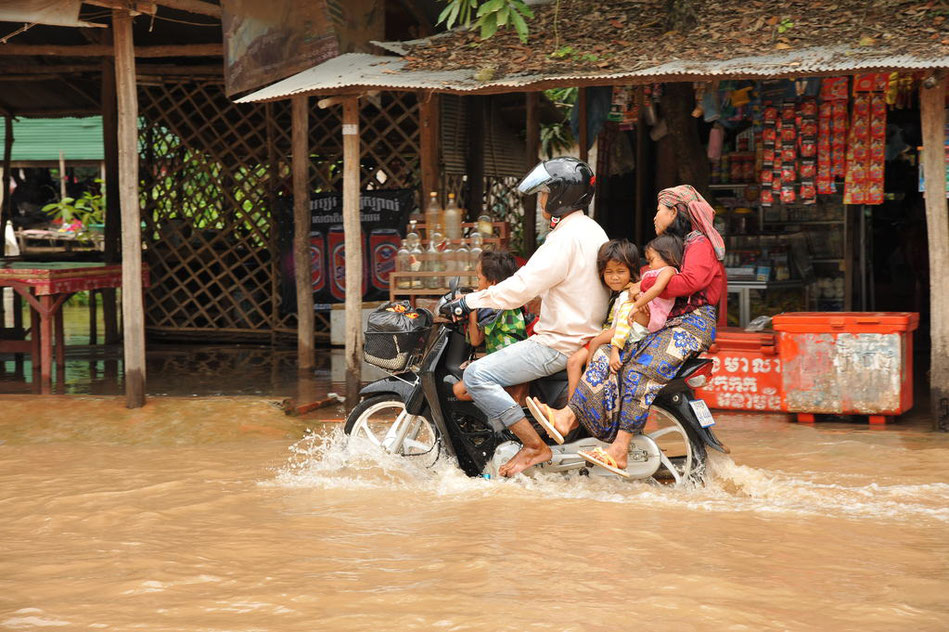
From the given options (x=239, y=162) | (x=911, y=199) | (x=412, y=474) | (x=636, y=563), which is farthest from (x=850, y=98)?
(x=239, y=162)

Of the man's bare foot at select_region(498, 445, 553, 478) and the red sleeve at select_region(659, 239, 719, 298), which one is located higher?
the red sleeve at select_region(659, 239, 719, 298)

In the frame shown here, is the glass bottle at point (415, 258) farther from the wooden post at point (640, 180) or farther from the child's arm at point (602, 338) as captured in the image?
the wooden post at point (640, 180)

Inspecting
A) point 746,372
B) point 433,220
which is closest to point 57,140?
point 433,220

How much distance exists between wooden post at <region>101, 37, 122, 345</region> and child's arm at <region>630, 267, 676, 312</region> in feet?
23.3

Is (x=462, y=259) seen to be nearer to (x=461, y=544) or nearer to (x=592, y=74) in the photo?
(x=592, y=74)

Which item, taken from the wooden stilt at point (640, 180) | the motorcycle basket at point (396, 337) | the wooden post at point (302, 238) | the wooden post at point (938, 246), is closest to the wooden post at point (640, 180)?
the wooden stilt at point (640, 180)

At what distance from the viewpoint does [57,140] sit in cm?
1731

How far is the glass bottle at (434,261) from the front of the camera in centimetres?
695

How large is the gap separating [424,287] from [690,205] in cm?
278

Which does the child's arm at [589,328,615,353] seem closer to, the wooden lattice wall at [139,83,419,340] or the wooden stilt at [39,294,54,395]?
the wooden stilt at [39,294,54,395]

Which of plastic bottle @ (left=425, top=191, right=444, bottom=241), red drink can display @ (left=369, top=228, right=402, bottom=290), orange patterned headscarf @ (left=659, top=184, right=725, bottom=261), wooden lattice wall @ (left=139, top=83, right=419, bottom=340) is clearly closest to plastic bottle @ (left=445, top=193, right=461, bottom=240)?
plastic bottle @ (left=425, top=191, right=444, bottom=241)

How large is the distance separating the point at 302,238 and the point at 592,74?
3108mm

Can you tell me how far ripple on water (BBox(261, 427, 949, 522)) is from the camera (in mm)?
4332

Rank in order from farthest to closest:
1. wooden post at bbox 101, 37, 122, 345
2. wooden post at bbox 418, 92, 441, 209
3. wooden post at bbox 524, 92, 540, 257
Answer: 1. wooden post at bbox 101, 37, 122, 345
2. wooden post at bbox 524, 92, 540, 257
3. wooden post at bbox 418, 92, 441, 209
